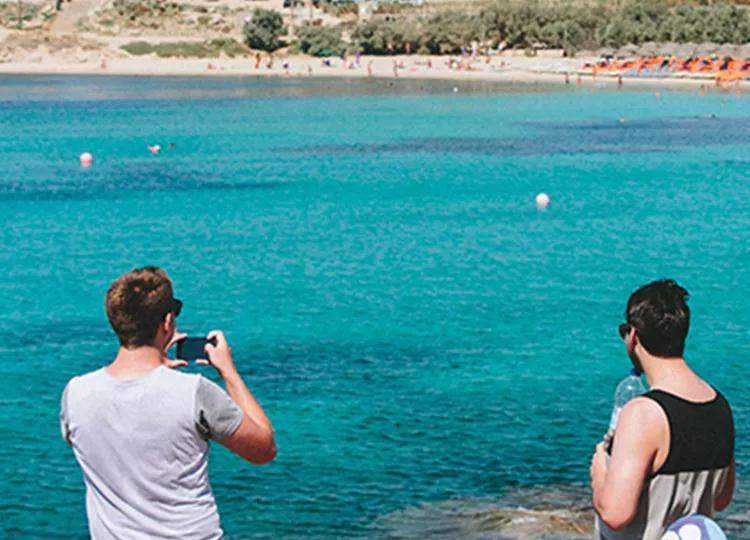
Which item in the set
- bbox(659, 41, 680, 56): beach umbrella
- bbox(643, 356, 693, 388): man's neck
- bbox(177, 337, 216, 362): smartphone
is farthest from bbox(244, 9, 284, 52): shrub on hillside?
bbox(643, 356, 693, 388): man's neck

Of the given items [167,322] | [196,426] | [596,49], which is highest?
[167,322]

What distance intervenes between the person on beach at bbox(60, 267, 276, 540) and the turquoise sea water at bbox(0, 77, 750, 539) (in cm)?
588

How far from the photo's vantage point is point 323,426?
13195 millimetres

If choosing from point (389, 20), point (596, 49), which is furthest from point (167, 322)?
point (389, 20)

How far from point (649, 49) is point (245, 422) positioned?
9630cm

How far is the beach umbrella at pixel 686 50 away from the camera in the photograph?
92.6 m

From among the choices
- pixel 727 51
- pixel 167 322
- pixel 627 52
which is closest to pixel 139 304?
pixel 167 322

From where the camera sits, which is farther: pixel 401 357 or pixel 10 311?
pixel 10 311

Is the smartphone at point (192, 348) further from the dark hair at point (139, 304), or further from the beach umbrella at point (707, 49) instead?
the beach umbrella at point (707, 49)

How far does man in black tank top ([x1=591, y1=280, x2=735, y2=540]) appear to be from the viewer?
13.8ft

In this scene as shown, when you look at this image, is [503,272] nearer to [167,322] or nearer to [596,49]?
[167,322]

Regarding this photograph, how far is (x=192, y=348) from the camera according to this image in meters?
4.64

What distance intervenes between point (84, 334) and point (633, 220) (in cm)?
1506

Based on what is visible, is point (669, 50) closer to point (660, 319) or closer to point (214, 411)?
point (660, 319)
